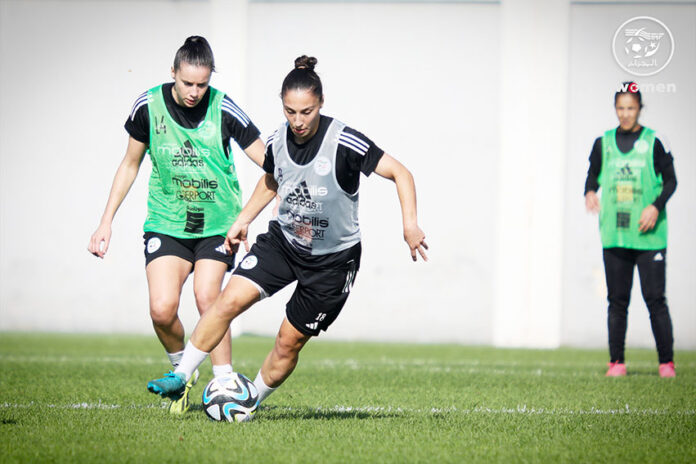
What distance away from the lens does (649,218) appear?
792 centimetres

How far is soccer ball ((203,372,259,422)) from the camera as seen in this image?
493cm

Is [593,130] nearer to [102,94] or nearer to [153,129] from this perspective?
[102,94]

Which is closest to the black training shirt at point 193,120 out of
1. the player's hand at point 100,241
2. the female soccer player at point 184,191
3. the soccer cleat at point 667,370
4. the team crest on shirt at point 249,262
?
the female soccer player at point 184,191

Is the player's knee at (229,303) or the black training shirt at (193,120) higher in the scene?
the black training shirt at (193,120)

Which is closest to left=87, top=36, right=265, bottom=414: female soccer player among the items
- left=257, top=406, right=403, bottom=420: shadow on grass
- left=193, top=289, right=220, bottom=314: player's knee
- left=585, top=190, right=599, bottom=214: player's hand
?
left=193, top=289, right=220, bottom=314: player's knee

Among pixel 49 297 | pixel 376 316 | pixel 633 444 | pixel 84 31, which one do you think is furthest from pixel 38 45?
pixel 633 444

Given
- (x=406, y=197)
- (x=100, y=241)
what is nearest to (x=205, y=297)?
(x=100, y=241)

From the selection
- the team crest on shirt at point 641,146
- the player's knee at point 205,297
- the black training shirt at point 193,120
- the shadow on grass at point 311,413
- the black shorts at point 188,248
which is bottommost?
the shadow on grass at point 311,413

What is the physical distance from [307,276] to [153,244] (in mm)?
1185

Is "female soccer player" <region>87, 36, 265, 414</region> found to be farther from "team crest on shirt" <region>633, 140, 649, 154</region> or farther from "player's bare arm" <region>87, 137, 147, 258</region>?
"team crest on shirt" <region>633, 140, 649, 154</region>

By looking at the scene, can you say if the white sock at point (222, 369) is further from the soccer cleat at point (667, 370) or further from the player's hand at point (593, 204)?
the soccer cleat at point (667, 370)

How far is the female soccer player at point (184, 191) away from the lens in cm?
547

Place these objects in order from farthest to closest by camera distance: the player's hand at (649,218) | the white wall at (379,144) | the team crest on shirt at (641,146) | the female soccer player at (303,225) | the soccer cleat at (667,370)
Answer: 1. the white wall at (379,144)
2. the team crest on shirt at (641,146)
3. the soccer cleat at (667,370)
4. the player's hand at (649,218)
5. the female soccer player at (303,225)

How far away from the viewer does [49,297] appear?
13312 mm
